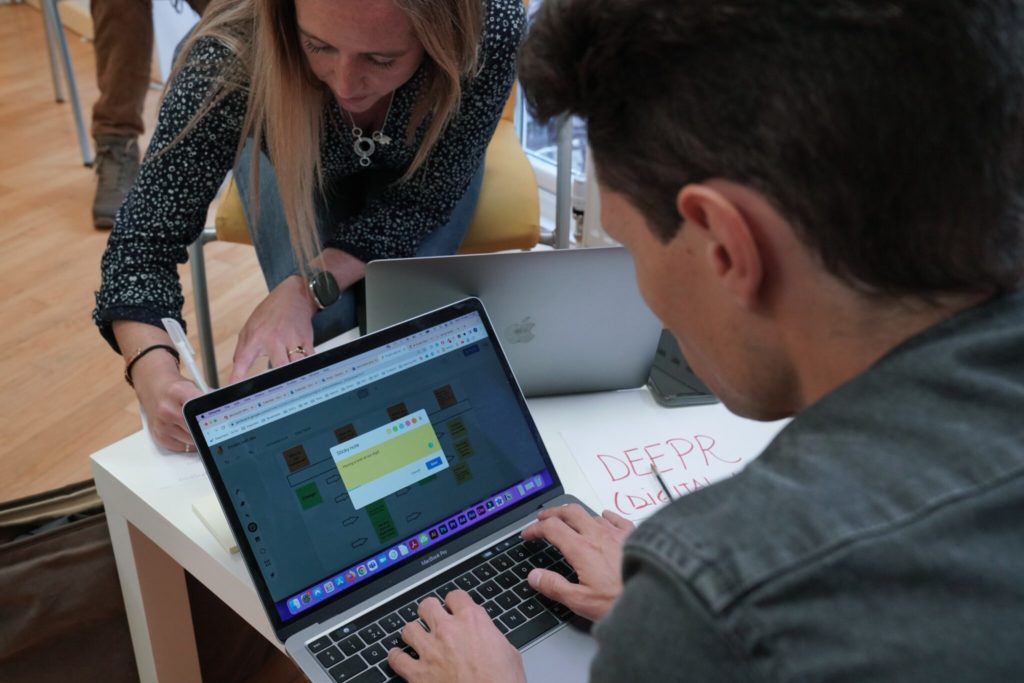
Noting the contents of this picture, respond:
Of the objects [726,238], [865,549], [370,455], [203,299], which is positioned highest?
[726,238]

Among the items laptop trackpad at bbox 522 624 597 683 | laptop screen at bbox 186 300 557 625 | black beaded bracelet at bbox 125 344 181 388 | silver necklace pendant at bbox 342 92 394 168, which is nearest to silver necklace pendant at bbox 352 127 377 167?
silver necklace pendant at bbox 342 92 394 168

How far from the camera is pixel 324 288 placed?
48.6 inches

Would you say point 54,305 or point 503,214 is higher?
point 503,214

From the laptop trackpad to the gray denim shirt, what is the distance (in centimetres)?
29

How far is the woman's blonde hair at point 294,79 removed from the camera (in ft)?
3.75

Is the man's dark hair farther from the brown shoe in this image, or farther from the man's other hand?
the brown shoe

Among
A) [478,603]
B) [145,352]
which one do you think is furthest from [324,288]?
[478,603]

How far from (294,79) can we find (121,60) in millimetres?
1850

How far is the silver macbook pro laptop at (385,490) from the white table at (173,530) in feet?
0.20

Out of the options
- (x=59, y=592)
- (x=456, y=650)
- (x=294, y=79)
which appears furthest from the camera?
(x=294, y=79)

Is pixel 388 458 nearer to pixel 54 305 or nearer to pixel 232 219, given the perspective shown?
pixel 232 219

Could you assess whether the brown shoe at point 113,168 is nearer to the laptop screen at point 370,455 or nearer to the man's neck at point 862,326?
the laptop screen at point 370,455

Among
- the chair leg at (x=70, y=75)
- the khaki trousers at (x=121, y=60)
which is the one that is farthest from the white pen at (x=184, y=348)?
the chair leg at (x=70, y=75)

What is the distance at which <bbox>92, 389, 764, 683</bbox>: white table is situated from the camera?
2.81 ft
